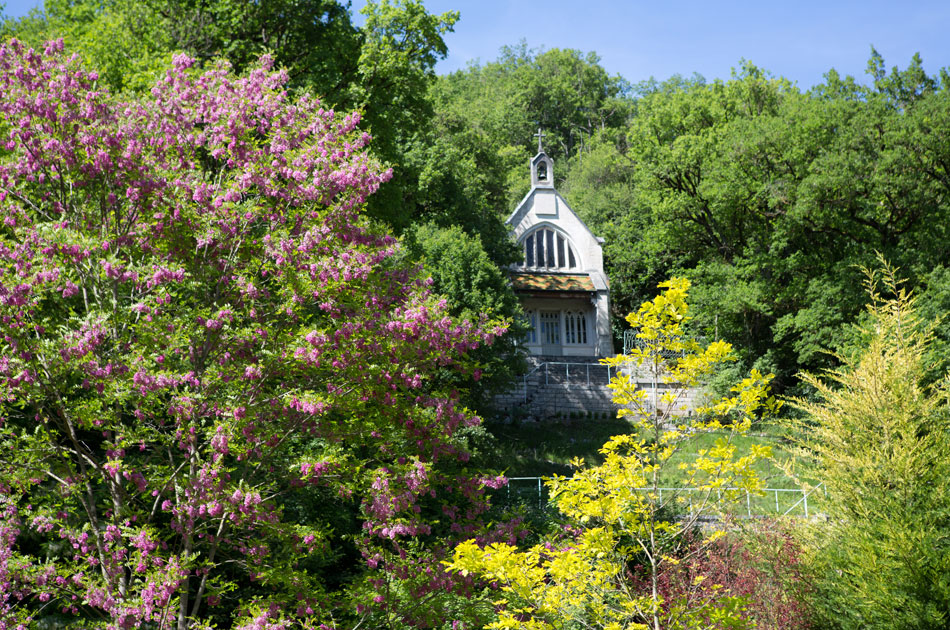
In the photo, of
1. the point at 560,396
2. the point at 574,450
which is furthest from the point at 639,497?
the point at 560,396

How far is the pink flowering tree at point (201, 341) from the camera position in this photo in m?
7.38

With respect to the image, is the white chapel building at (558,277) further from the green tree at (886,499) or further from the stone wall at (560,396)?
the green tree at (886,499)

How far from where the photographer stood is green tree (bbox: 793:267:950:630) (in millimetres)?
8305

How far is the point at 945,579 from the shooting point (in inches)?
318

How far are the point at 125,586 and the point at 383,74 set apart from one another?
14.8m

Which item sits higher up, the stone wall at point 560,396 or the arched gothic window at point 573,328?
the arched gothic window at point 573,328

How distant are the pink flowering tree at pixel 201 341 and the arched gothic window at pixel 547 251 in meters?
30.9

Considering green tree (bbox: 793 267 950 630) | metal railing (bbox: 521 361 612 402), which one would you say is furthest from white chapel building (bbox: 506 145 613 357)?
green tree (bbox: 793 267 950 630)

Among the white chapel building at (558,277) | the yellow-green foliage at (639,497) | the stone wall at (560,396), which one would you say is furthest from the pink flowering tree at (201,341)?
the white chapel building at (558,277)

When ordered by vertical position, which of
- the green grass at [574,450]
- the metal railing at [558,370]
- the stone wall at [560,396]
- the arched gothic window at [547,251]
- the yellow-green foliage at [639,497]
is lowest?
the yellow-green foliage at [639,497]

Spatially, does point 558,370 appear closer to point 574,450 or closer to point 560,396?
point 560,396

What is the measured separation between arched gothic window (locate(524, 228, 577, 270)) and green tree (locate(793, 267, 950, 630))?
29781 mm

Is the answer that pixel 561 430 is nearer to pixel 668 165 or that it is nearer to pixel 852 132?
pixel 668 165

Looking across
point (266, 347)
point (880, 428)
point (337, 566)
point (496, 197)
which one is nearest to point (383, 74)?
point (337, 566)
